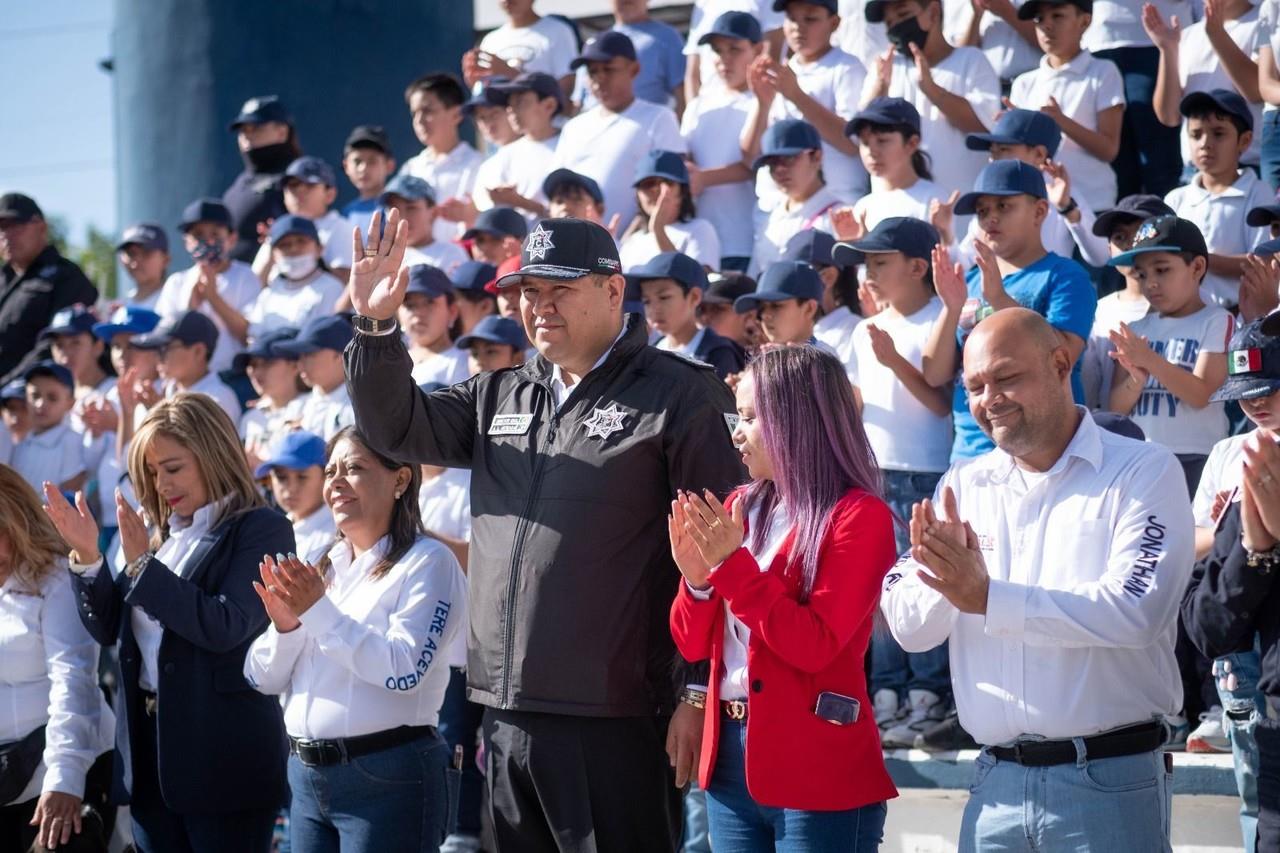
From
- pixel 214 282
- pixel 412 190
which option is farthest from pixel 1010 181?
pixel 214 282

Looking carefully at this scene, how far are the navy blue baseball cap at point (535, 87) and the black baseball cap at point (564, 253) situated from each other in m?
5.87

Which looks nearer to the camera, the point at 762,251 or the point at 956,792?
the point at 956,792

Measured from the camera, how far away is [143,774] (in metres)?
4.99

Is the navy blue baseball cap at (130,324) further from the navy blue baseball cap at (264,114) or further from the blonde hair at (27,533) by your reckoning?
the blonde hair at (27,533)

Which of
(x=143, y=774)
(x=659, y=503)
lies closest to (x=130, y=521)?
(x=143, y=774)

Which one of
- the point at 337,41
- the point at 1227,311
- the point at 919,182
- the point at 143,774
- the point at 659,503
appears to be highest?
the point at 337,41

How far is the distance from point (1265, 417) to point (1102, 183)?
4.26m

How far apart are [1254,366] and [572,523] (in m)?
1.82

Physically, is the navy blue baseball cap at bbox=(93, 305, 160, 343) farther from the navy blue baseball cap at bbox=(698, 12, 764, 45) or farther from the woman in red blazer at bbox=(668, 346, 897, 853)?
the woman in red blazer at bbox=(668, 346, 897, 853)

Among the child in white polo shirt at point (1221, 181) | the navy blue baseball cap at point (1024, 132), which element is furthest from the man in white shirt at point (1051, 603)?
the navy blue baseball cap at point (1024, 132)

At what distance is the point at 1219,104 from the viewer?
287 inches

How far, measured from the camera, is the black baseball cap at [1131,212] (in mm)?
6969

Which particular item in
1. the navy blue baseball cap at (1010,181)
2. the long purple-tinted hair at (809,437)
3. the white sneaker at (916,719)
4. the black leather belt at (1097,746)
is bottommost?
the white sneaker at (916,719)

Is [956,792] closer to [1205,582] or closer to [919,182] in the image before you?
[1205,582]
